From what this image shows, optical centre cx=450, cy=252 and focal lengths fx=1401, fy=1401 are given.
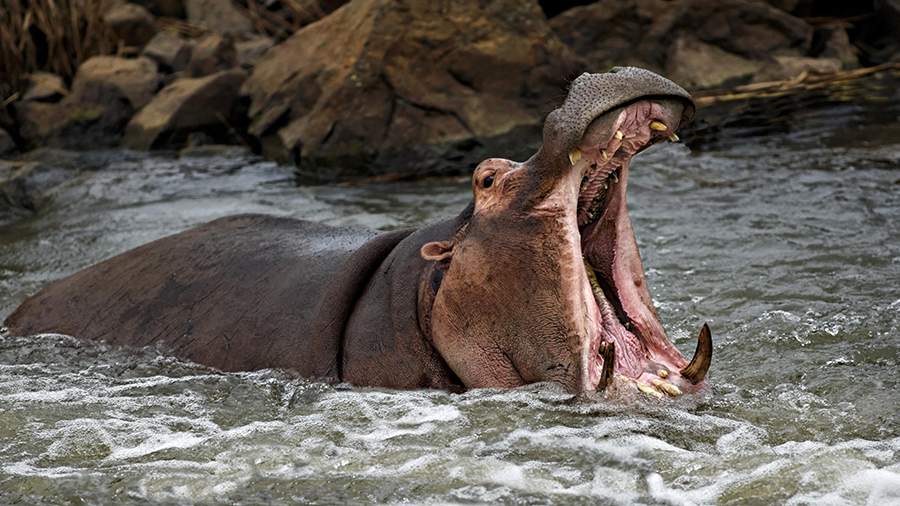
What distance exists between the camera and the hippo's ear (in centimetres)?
410

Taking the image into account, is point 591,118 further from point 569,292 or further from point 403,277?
point 403,277

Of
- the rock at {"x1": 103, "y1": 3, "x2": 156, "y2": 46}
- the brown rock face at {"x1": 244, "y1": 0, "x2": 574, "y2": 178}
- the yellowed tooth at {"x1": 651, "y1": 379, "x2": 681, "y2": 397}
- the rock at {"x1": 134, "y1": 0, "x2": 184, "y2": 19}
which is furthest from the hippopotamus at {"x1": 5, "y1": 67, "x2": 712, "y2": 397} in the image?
the rock at {"x1": 134, "y1": 0, "x2": 184, "y2": 19}

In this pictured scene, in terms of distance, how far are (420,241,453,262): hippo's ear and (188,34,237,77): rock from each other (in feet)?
26.9

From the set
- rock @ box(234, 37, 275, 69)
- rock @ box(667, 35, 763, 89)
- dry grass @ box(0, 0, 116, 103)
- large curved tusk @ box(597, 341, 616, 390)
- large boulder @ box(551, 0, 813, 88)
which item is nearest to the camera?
large curved tusk @ box(597, 341, 616, 390)

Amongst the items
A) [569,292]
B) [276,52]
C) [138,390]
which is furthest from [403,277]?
[276,52]

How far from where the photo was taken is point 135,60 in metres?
12.4

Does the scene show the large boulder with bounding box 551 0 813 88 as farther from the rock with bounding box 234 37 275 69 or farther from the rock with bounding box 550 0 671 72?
the rock with bounding box 234 37 275 69

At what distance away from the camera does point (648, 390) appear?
152 inches

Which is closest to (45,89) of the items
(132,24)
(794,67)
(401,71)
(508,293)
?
(132,24)

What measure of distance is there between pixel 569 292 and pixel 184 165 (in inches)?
264

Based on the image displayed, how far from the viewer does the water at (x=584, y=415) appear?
139 inches

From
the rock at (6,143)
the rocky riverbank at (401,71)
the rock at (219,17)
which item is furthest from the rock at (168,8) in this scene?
the rock at (6,143)

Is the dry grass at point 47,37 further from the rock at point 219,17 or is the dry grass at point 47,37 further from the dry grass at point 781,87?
the dry grass at point 781,87

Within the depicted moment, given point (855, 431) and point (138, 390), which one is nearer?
point (855, 431)
